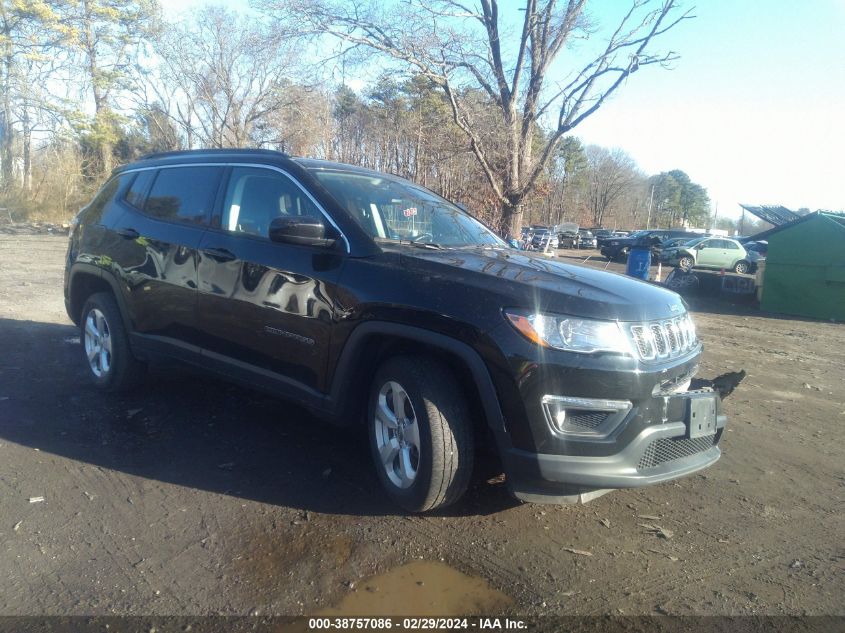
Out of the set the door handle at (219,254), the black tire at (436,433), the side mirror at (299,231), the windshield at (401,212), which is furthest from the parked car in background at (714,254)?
the black tire at (436,433)

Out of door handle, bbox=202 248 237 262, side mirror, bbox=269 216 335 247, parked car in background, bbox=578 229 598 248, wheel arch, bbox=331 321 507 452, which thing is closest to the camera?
wheel arch, bbox=331 321 507 452

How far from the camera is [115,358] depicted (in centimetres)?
518

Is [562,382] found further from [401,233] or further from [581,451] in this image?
[401,233]

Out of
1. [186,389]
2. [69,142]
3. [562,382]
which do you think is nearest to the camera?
[562,382]

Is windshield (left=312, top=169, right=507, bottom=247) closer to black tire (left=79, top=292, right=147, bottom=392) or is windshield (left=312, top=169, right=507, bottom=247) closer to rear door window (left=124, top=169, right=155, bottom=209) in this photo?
rear door window (left=124, top=169, right=155, bottom=209)

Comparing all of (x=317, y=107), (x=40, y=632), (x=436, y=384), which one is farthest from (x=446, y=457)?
(x=317, y=107)

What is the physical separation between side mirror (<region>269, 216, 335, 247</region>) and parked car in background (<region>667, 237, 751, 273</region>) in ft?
101

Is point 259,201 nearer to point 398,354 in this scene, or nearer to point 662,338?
point 398,354

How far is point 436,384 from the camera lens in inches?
127

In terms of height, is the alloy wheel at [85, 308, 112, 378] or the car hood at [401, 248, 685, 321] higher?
the car hood at [401, 248, 685, 321]

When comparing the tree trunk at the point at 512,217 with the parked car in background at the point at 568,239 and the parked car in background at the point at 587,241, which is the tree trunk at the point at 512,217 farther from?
the parked car in background at the point at 587,241

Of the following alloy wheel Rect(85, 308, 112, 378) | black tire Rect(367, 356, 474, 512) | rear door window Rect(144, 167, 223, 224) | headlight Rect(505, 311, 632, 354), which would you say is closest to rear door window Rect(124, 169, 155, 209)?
rear door window Rect(144, 167, 223, 224)

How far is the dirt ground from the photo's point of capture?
2.84m

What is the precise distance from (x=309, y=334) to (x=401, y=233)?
0.95 m
